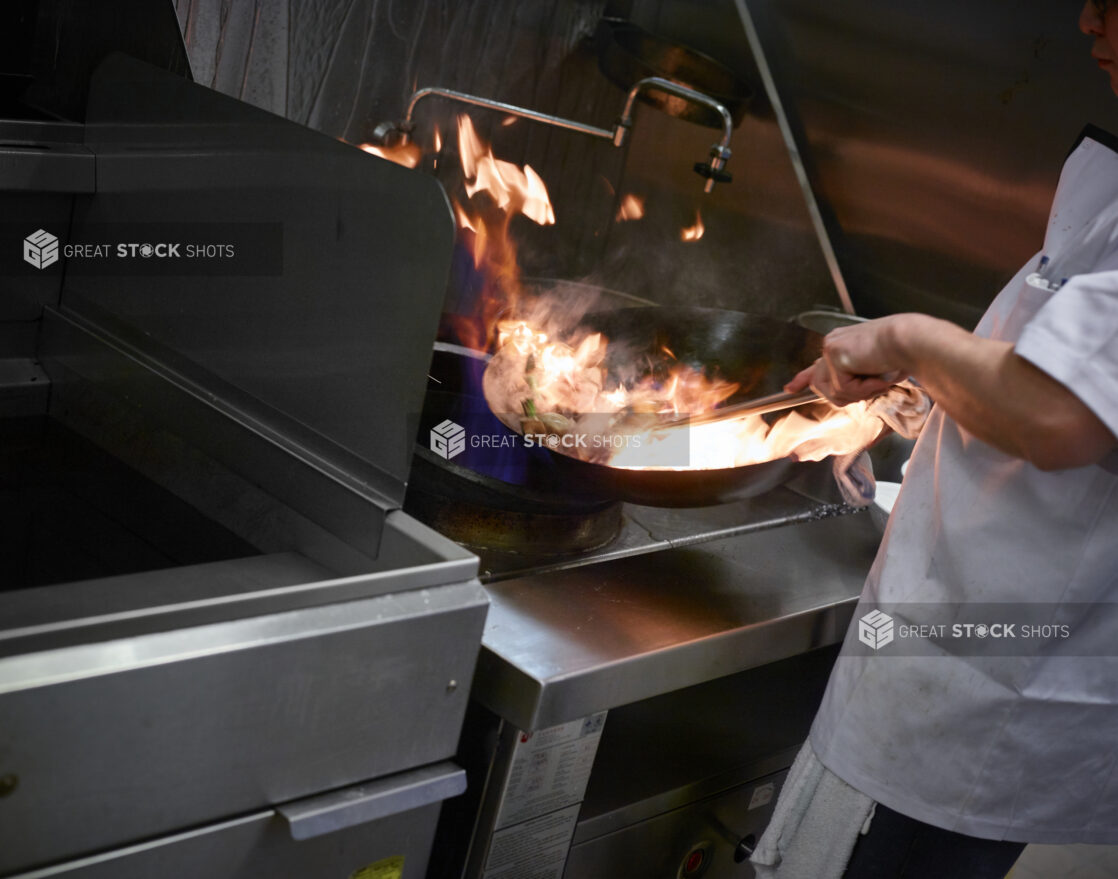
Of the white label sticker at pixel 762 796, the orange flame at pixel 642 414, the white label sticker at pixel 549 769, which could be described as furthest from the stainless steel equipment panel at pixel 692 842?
the orange flame at pixel 642 414

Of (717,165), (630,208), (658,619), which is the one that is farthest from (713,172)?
(658,619)

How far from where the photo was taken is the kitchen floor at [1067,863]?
265 centimetres

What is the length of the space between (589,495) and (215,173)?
2.04ft

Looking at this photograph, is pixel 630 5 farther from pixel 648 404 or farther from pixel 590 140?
pixel 648 404

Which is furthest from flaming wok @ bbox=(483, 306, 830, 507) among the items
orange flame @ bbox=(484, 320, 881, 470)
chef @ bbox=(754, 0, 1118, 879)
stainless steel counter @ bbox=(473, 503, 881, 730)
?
chef @ bbox=(754, 0, 1118, 879)

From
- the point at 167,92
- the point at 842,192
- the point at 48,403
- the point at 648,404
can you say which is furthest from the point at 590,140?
the point at 48,403

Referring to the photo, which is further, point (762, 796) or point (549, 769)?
point (762, 796)

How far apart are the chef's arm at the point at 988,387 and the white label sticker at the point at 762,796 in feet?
2.71

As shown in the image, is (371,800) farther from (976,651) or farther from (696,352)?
(696,352)

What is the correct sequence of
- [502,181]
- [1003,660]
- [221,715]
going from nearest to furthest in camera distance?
[221,715] → [1003,660] → [502,181]

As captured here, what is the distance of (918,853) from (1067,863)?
5.63 feet

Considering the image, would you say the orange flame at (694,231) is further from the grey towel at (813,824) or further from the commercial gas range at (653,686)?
the grey towel at (813,824)

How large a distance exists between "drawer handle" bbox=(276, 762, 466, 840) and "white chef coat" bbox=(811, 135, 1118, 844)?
0.53 metres

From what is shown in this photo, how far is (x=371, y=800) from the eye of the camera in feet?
3.45
